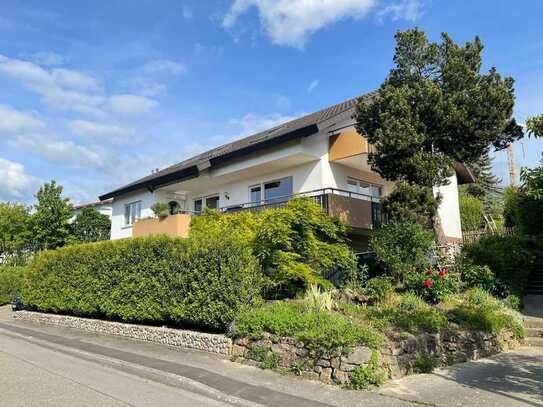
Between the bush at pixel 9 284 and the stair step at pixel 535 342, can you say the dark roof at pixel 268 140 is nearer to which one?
the stair step at pixel 535 342

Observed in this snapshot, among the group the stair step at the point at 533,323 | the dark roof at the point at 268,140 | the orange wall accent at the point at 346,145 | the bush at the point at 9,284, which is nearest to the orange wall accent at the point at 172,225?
the dark roof at the point at 268,140

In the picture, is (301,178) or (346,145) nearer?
(346,145)

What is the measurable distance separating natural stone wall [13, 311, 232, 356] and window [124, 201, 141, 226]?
27.3 feet

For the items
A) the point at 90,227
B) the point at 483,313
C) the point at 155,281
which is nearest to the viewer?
the point at 483,313

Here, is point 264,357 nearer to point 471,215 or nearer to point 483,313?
point 483,313

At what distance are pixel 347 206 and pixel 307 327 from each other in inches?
323

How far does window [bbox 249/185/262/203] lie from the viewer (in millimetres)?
21167

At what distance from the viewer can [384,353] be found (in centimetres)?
850

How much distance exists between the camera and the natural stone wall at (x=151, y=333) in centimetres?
1159

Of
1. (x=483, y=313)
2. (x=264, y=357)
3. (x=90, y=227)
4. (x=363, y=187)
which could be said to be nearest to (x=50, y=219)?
(x=90, y=227)

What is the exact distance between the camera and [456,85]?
13758 millimetres

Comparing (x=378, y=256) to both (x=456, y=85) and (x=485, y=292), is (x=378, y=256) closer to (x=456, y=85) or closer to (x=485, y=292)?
(x=485, y=292)

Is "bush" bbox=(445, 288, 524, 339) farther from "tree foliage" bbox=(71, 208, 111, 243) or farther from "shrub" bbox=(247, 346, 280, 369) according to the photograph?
"tree foliage" bbox=(71, 208, 111, 243)

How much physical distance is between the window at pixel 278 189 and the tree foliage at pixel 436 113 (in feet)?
19.0
